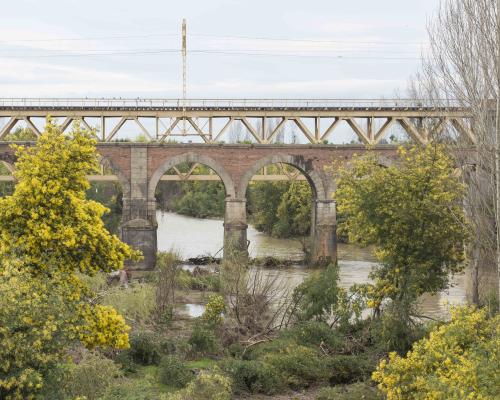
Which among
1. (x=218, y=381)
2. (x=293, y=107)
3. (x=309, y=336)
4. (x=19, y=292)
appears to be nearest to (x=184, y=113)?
(x=293, y=107)

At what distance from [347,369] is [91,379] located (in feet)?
22.9

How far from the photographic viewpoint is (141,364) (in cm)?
1955

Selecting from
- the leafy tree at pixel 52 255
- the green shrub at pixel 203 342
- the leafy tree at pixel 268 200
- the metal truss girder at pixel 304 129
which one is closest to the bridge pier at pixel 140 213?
the metal truss girder at pixel 304 129

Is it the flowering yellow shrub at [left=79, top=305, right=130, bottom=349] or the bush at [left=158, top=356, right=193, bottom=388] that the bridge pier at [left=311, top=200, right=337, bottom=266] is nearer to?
the bush at [left=158, top=356, right=193, bottom=388]

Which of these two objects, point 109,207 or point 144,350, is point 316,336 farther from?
point 109,207

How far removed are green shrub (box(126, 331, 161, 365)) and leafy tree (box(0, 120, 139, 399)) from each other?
527 centimetres

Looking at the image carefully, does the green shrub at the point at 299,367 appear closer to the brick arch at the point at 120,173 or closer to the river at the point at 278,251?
the river at the point at 278,251

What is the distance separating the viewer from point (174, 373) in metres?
17.3

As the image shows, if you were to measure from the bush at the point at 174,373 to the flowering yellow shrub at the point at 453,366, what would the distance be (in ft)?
14.9

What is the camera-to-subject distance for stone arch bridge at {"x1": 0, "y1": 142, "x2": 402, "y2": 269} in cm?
3716

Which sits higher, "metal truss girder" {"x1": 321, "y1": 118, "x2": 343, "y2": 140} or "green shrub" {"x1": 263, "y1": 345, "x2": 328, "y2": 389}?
"metal truss girder" {"x1": 321, "y1": 118, "x2": 343, "y2": 140}

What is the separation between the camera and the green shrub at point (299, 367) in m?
17.9

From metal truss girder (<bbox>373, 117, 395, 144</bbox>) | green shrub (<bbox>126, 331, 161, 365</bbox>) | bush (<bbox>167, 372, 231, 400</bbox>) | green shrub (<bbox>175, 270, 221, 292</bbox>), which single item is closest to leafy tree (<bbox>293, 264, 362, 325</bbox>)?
green shrub (<bbox>126, 331, 161, 365</bbox>)

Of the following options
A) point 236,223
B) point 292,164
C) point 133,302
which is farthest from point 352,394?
point 292,164
